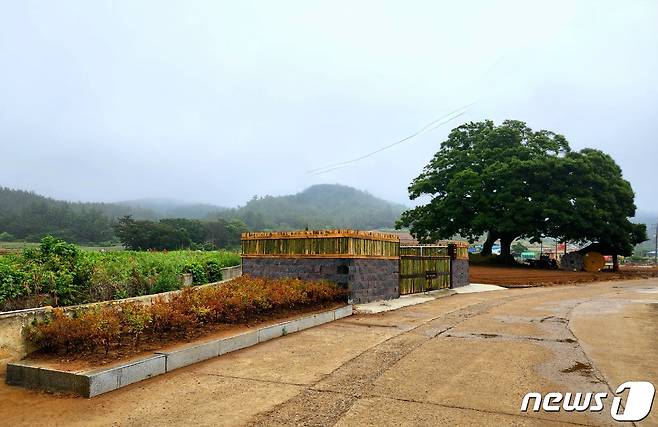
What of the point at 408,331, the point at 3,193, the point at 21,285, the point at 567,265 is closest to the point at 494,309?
the point at 408,331

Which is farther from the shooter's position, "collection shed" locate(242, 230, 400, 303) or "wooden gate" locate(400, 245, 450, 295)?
"wooden gate" locate(400, 245, 450, 295)

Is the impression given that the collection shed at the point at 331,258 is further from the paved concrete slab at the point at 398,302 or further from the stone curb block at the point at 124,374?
the stone curb block at the point at 124,374

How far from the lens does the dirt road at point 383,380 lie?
482cm

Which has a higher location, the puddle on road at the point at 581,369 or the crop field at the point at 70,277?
the crop field at the point at 70,277

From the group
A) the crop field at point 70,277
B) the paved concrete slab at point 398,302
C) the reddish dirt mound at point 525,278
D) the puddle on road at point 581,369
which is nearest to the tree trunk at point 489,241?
the reddish dirt mound at point 525,278

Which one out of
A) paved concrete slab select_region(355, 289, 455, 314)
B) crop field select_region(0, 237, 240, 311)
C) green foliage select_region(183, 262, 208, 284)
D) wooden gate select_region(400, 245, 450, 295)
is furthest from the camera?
wooden gate select_region(400, 245, 450, 295)

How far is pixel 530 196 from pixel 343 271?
2729 centimetres

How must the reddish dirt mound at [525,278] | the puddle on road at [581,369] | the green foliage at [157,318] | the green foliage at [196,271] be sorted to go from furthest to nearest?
the reddish dirt mound at [525,278] < the green foliage at [196,271] < the puddle on road at [581,369] < the green foliage at [157,318]

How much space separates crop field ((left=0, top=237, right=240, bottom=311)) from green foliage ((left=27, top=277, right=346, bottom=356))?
4.43 ft

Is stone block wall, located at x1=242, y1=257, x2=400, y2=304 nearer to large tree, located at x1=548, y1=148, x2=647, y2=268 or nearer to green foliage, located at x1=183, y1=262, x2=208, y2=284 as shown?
green foliage, located at x1=183, y1=262, x2=208, y2=284

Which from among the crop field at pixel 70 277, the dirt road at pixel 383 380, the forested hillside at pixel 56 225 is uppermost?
the forested hillside at pixel 56 225

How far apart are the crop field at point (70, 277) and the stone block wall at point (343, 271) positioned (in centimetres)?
241

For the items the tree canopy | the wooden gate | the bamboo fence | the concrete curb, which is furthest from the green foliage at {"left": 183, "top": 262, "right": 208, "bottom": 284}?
the tree canopy

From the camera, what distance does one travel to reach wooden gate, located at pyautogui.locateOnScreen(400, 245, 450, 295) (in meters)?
16.1
